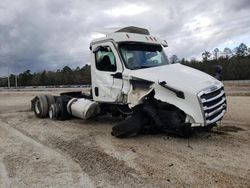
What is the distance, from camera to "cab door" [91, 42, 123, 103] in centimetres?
1038

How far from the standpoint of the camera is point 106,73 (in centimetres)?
1087

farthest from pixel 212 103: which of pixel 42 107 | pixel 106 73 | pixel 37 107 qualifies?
pixel 37 107

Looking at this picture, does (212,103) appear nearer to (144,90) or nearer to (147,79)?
(147,79)

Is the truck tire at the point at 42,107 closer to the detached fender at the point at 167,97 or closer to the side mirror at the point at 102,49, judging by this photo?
the side mirror at the point at 102,49

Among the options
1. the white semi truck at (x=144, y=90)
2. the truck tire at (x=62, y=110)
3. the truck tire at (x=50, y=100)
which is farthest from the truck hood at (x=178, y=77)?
the truck tire at (x=50, y=100)

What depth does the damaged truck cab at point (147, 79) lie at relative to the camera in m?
8.29

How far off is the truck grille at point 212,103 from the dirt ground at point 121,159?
0.59 metres

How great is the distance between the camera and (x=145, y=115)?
30.4ft

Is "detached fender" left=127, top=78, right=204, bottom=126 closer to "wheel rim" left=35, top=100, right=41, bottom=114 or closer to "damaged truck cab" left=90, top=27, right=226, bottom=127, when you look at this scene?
"damaged truck cab" left=90, top=27, right=226, bottom=127

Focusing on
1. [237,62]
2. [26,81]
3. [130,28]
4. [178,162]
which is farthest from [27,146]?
[26,81]

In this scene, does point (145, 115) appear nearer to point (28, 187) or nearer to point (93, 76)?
point (93, 76)

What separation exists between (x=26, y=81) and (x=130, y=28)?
90.8m

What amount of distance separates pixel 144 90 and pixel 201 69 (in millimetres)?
55928

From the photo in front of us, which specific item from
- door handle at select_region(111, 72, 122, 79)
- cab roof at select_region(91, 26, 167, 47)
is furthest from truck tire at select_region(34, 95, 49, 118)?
door handle at select_region(111, 72, 122, 79)
